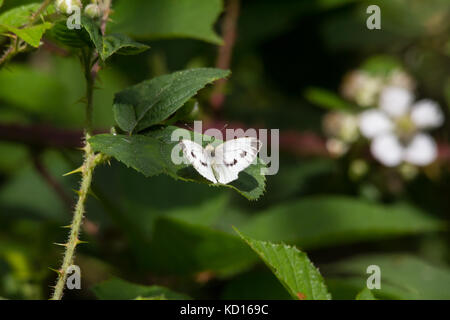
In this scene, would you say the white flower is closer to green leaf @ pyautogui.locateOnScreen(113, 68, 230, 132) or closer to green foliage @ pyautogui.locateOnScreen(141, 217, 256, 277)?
green foliage @ pyautogui.locateOnScreen(141, 217, 256, 277)

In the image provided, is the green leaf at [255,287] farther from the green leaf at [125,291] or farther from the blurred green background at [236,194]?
the green leaf at [125,291]

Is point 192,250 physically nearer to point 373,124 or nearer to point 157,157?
point 157,157

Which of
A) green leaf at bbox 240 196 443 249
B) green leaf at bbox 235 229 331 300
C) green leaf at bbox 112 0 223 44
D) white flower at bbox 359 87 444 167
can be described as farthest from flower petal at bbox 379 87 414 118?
green leaf at bbox 235 229 331 300

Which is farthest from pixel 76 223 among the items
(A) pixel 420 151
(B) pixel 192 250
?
(A) pixel 420 151

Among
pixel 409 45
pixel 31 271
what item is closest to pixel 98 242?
pixel 31 271
